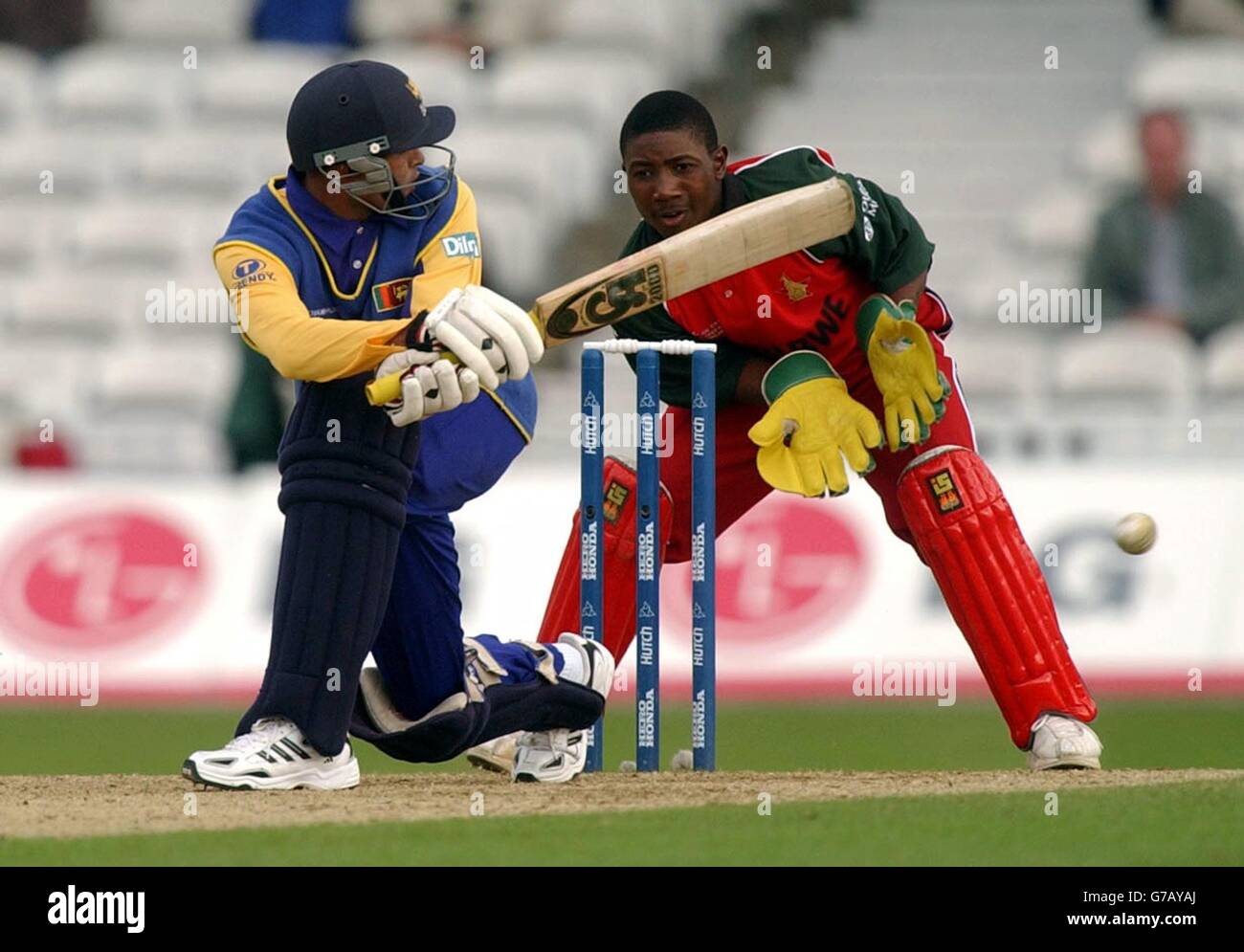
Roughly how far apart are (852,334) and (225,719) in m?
2.91

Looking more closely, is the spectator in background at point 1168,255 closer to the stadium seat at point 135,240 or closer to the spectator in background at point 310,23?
the spectator in background at point 310,23

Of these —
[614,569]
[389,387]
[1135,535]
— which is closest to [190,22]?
[614,569]

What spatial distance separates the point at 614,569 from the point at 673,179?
88 centimetres

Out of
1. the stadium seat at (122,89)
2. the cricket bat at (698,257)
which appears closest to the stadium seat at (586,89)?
the stadium seat at (122,89)

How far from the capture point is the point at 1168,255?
9.57m

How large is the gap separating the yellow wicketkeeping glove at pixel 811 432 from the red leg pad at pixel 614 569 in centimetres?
31

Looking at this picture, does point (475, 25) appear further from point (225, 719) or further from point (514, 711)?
point (514, 711)

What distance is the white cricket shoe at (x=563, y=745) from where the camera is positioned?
4.73 metres

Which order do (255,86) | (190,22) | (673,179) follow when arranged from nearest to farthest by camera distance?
(673,179)
(255,86)
(190,22)

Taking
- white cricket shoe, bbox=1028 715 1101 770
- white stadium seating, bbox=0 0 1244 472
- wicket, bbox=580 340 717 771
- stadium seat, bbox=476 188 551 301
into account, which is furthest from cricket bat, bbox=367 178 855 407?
stadium seat, bbox=476 188 551 301

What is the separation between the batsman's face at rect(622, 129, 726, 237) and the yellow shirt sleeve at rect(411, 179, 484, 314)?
615 millimetres

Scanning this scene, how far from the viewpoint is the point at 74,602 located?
7758 millimetres

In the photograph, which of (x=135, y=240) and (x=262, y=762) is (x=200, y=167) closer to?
(x=135, y=240)
